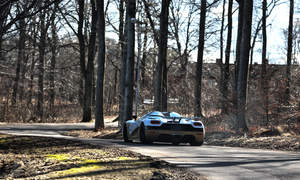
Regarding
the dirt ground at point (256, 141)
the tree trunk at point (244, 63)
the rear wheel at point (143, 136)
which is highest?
the tree trunk at point (244, 63)

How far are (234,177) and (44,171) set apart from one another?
343 cm

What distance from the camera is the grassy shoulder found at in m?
8.38

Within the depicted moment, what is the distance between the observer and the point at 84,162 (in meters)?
10.2

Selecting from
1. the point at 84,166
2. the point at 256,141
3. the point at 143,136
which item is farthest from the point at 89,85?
the point at 84,166

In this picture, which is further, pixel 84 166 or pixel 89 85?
pixel 89 85

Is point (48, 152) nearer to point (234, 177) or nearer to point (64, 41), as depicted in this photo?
point (234, 177)

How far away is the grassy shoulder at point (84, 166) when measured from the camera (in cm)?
838

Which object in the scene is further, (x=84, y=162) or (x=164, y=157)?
(x=164, y=157)

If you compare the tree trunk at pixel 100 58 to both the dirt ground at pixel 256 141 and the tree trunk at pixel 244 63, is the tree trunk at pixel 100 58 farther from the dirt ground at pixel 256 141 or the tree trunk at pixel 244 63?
the tree trunk at pixel 244 63

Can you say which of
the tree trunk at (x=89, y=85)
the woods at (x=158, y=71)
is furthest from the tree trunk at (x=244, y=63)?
the tree trunk at (x=89, y=85)

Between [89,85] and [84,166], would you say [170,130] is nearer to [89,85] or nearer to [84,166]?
[84,166]

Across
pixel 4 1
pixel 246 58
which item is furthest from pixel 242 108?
pixel 4 1

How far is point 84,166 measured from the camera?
9.54 m

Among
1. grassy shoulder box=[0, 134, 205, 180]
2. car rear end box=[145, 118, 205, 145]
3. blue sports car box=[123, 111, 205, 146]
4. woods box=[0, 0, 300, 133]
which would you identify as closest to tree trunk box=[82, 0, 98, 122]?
woods box=[0, 0, 300, 133]
